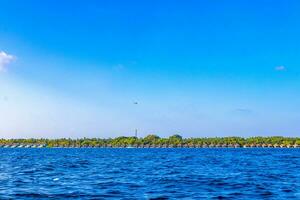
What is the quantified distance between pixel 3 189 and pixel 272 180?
2903cm

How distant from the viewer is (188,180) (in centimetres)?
4834

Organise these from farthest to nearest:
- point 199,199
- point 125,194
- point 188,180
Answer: point 188,180 < point 125,194 < point 199,199

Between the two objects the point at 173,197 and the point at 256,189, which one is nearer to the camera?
the point at 173,197

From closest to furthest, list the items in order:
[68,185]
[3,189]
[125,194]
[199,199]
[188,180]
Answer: [199,199] → [125,194] → [3,189] → [68,185] → [188,180]

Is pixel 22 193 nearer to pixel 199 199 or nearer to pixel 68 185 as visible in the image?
pixel 68 185

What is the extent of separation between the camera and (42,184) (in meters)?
43.9

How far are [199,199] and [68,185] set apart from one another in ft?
48.6

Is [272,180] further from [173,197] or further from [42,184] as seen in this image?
[42,184]

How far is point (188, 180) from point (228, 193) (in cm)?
1116

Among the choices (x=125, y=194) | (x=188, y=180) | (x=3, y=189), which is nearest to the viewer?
(x=125, y=194)

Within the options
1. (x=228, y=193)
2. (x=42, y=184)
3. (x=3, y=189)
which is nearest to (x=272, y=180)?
(x=228, y=193)

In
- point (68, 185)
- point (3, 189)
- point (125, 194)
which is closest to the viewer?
point (125, 194)

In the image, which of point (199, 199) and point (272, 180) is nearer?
point (199, 199)

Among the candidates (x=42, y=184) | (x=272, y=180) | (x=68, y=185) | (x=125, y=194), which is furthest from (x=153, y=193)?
(x=272, y=180)
